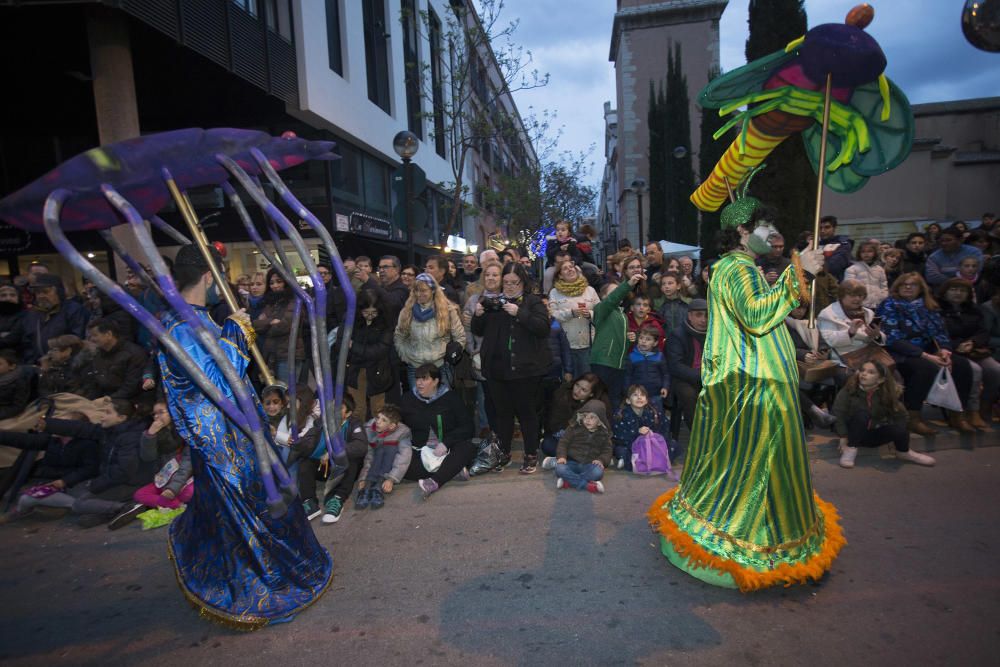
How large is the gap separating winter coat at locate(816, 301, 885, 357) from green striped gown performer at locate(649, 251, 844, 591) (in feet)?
9.94

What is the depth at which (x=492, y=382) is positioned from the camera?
520cm

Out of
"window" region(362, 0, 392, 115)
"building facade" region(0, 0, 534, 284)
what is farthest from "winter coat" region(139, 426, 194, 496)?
"window" region(362, 0, 392, 115)

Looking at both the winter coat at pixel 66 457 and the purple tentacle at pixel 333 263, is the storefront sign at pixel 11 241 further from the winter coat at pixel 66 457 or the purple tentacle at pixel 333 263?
the purple tentacle at pixel 333 263

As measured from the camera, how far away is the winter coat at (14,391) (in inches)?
211

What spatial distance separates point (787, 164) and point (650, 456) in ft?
42.4

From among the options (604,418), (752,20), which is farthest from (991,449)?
(752,20)

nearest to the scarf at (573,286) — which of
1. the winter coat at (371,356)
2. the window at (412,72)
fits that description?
the winter coat at (371,356)

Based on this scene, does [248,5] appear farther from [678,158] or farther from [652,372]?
[678,158]

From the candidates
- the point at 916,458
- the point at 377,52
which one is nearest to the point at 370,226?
the point at 377,52

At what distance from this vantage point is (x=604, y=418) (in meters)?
5.02

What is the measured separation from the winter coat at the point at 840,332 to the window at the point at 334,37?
13.5 m

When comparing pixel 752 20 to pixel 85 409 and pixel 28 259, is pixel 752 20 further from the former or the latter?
pixel 28 259

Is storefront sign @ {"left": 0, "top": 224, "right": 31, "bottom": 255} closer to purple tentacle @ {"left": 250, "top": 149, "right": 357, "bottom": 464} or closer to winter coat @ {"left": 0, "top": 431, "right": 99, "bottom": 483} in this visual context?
winter coat @ {"left": 0, "top": 431, "right": 99, "bottom": 483}

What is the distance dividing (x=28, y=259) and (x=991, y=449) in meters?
19.1
